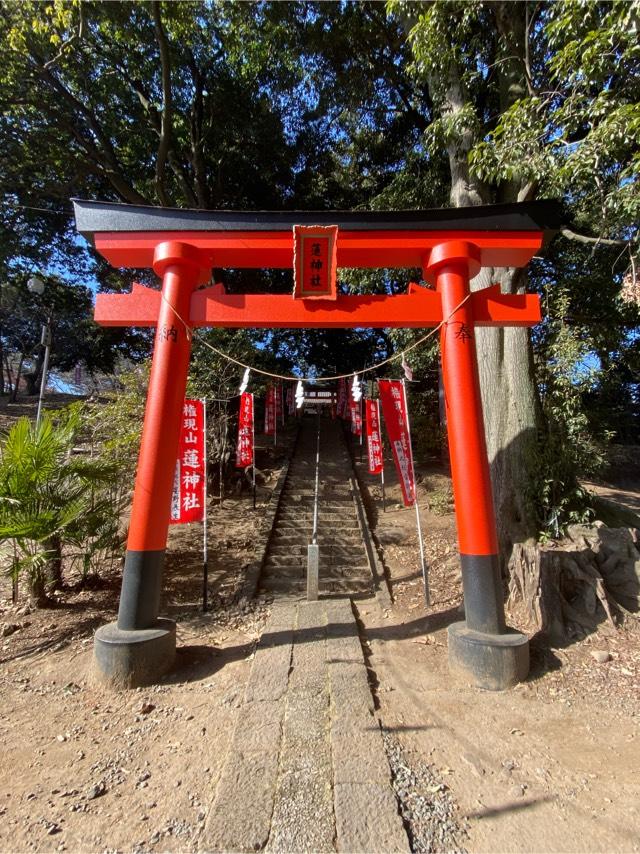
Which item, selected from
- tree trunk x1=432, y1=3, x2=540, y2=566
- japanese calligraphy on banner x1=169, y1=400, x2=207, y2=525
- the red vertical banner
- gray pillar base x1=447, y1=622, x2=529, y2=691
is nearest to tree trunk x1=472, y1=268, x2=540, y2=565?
tree trunk x1=432, y1=3, x2=540, y2=566

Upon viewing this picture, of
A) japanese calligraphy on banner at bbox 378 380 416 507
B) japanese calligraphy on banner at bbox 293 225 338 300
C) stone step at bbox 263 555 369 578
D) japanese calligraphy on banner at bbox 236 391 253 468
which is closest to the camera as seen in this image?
japanese calligraphy on banner at bbox 293 225 338 300

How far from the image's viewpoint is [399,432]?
23.4 feet

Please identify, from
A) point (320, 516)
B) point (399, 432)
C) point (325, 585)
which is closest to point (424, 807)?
point (325, 585)

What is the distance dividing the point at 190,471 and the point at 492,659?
Result: 429 centimetres

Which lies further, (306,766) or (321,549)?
(321,549)

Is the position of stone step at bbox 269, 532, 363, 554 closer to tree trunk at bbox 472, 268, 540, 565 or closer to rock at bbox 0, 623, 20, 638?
tree trunk at bbox 472, 268, 540, 565

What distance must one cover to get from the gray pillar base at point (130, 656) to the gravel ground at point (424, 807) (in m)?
2.19

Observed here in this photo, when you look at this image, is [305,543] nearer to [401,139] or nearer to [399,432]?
[399,432]

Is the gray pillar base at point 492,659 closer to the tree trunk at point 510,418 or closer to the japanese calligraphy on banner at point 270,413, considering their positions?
the tree trunk at point 510,418

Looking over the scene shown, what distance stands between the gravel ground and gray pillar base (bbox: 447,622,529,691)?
1142 mm

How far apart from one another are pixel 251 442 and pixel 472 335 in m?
6.30

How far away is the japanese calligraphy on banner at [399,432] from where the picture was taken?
23.3 feet

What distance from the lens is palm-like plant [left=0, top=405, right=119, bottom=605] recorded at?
15.1 feet

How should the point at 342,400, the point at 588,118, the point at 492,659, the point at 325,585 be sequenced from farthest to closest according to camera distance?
the point at 342,400 → the point at 325,585 → the point at 588,118 → the point at 492,659
